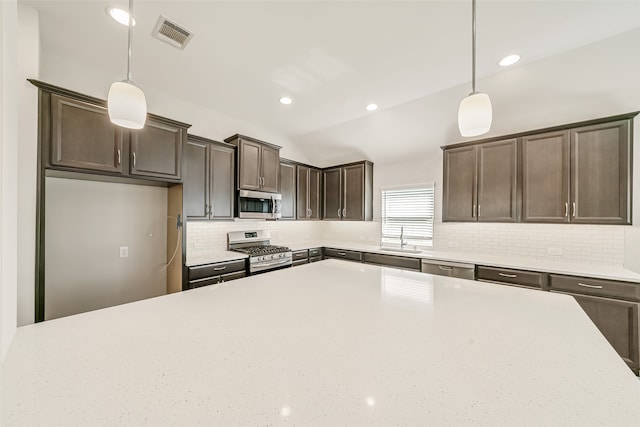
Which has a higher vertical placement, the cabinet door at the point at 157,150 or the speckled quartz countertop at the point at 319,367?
the cabinet door at the point at 157,150

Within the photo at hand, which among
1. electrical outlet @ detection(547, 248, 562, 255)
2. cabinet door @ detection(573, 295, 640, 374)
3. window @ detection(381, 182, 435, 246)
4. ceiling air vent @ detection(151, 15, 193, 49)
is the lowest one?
cabinet door @ detection(573, 295, 640, 374)

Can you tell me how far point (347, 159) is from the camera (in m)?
4.67

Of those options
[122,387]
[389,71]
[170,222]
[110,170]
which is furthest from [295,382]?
[170,222]

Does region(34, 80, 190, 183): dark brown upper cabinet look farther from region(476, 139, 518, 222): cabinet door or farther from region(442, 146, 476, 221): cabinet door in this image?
region(476, 139, 518, 222): cabinet door

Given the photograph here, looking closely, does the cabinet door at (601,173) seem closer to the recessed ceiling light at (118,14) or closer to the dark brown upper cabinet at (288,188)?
the dark brown upper cabinet at (288,188)

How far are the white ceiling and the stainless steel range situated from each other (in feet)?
6.57

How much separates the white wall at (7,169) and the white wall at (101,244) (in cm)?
194

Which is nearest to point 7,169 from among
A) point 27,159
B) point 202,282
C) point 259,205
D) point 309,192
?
point 27,159

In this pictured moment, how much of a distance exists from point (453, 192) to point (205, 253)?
3541mm

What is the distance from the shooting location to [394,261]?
3.55 metres

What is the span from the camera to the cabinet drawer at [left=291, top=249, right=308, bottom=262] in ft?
12.8

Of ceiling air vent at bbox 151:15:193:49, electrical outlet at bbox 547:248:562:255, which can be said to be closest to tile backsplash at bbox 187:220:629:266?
electrical outlet at bbox 547:248:562:255

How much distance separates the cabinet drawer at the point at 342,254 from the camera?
4008 millimetres

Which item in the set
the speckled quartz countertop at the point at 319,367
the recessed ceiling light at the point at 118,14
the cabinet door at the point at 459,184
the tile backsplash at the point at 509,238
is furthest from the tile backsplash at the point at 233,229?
the cabinet door at the point at 459,184
